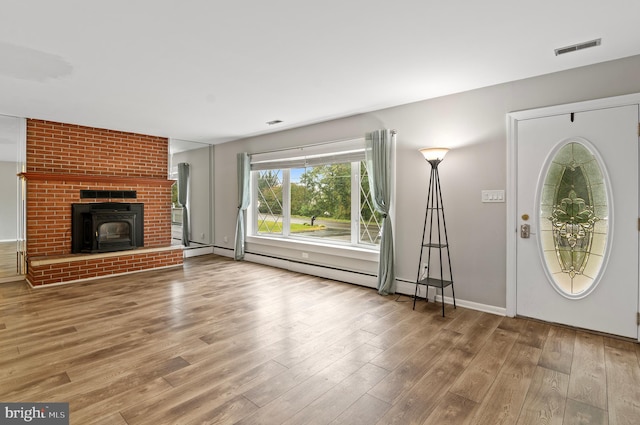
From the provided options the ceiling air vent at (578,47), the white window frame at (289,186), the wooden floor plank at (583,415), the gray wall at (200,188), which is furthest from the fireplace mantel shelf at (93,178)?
the wooden floor plank at (583,415)

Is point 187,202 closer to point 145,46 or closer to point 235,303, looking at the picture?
point 235,303

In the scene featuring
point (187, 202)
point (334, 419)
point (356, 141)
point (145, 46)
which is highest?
point (145, 46)

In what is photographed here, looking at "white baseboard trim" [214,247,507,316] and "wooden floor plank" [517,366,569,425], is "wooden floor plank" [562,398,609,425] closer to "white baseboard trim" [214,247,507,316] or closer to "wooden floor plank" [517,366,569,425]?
"wooden floor plank" [517,366,569,425]

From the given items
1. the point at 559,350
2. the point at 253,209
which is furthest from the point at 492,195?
the point at 253,209

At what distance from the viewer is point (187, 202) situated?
7.17 m

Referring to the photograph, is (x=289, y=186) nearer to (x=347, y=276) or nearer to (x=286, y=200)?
(x=286, y=200)

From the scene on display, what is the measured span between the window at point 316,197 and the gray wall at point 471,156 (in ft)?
1.63

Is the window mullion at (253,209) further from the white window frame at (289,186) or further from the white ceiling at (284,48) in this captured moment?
the white ceiling at (284,48)

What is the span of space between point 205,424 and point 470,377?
1.75 metres

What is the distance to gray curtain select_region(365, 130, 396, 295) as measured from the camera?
4.16 m

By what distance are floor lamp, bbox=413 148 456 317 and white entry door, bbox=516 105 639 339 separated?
2.42 feet

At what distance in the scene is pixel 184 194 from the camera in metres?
7.08

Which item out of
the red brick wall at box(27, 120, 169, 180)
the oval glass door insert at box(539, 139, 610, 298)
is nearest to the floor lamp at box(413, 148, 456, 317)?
the oval glass door insert at box(539, 139, 610, 298)

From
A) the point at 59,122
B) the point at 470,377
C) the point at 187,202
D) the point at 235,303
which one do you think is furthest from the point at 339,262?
the point at 59,122
